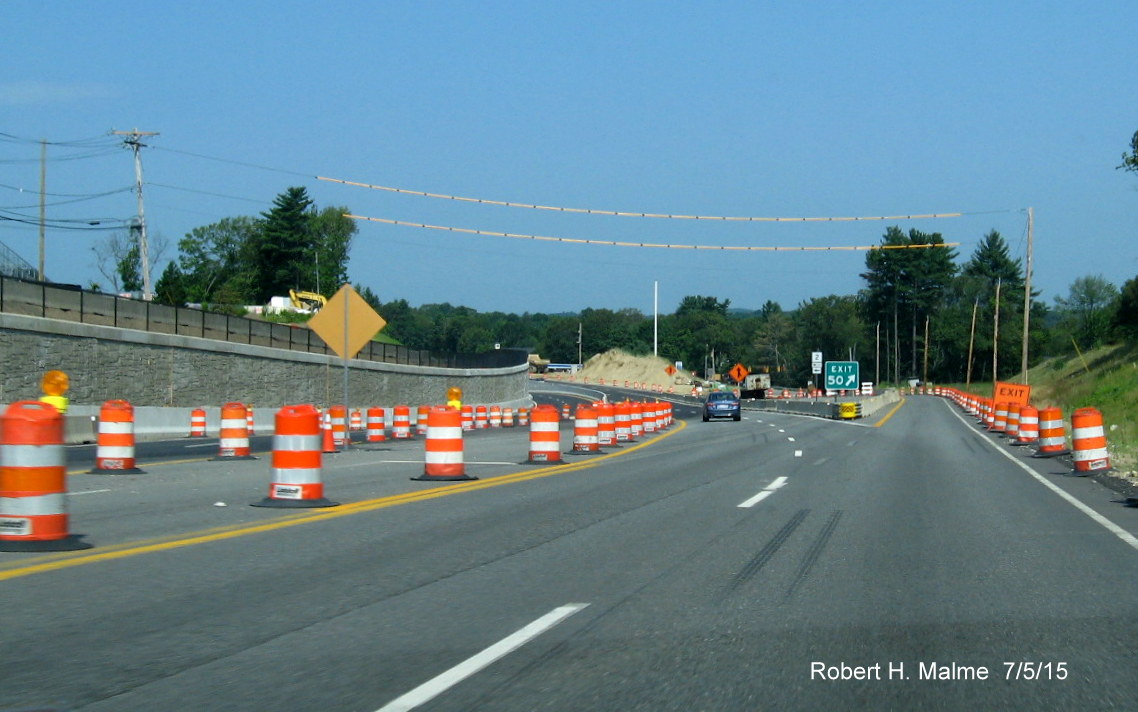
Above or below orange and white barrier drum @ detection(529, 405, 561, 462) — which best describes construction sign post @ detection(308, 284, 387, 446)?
above

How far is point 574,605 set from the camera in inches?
282

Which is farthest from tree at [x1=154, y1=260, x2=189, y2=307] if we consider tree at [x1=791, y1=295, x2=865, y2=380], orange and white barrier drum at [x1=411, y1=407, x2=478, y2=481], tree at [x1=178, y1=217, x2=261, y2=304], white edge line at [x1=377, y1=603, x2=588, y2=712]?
tree at [x1=791, y1=295, x2=865, y2=380]

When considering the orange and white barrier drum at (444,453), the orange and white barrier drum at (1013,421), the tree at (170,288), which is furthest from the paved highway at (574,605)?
the tree at (170,288)

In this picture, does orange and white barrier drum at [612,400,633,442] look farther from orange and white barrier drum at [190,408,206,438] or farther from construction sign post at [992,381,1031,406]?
construction sign post at [992,381,1031,406]

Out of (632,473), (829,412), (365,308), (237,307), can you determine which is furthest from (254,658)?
(237,307)

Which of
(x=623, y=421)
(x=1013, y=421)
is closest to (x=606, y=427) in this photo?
(x=623, y=421)

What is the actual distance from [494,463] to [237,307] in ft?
257

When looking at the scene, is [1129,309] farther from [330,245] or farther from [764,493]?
[330,245]

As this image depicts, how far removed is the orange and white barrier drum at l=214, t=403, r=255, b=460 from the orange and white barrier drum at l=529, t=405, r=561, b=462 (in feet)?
18.3

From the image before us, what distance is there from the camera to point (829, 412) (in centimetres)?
6225

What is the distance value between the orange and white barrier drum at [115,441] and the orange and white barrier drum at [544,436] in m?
6.76

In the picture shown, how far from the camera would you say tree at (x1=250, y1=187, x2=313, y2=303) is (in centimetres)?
11569

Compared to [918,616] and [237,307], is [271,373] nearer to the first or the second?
[918,616]

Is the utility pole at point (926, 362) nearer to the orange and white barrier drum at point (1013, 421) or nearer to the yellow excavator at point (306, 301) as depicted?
the yellow excavator at point (306, 301)
